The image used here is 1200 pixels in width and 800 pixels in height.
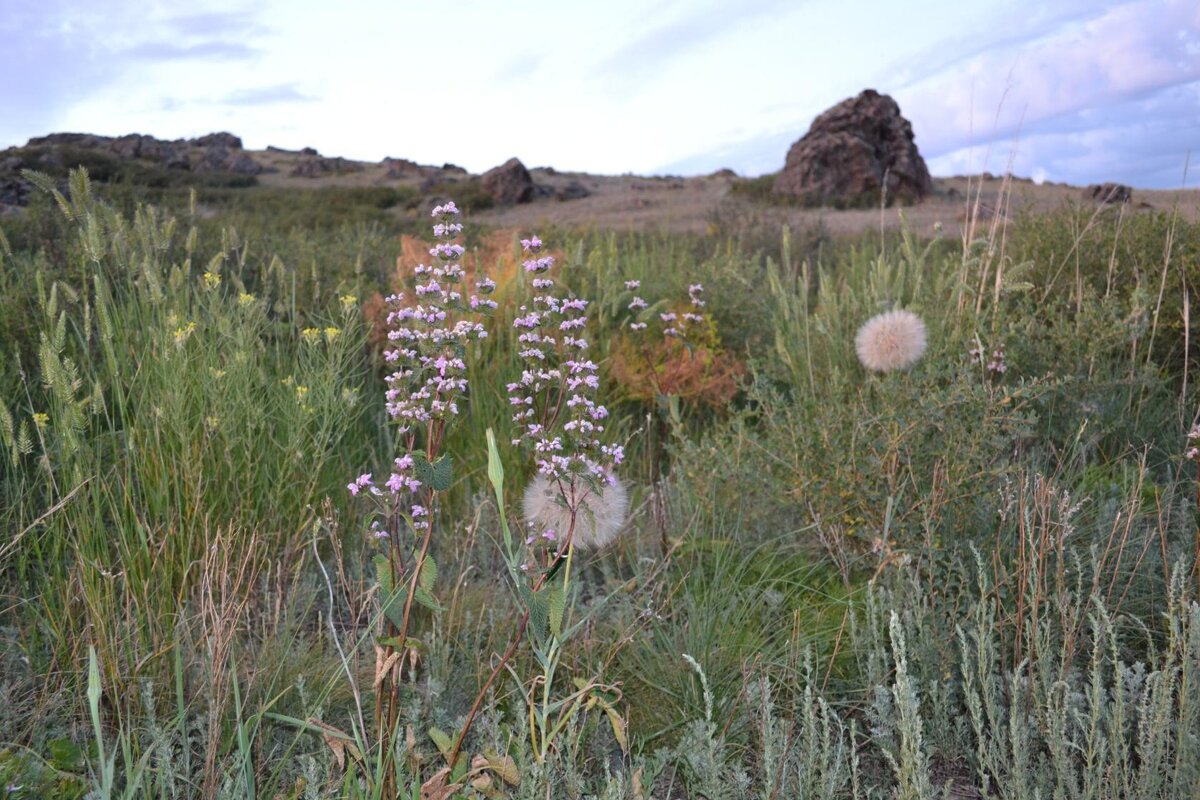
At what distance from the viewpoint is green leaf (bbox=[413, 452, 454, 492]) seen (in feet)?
6.23

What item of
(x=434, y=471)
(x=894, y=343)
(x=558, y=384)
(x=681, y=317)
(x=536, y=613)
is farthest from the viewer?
(x=681, y=317)

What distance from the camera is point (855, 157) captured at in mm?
25531

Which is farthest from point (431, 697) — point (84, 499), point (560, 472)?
point (84, 499)

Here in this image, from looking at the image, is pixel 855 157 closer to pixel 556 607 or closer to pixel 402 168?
pixel 402 168

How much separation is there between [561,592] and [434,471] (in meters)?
0.35

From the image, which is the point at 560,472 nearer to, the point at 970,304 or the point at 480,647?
the point at 480,647

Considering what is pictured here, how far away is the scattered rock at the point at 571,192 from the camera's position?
3105 centimetres

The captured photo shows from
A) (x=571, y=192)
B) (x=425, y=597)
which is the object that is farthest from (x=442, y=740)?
(x=571, y=192)

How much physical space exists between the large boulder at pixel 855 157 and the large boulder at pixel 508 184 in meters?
7.76

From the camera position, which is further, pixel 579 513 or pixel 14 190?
pixel 14 190

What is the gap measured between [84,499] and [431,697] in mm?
1243

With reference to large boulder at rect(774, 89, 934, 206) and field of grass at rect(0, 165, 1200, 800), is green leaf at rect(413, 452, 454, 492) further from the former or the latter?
large boulder at rect(774, 89, 934, 206)

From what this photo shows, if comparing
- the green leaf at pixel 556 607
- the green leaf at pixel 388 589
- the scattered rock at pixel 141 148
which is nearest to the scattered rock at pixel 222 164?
the scattered rock at pixel 141 148

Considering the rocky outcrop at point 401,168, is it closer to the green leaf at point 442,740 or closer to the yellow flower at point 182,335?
the yellow flower at point 182,335
